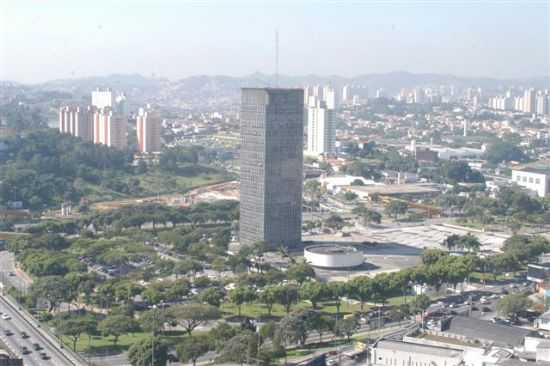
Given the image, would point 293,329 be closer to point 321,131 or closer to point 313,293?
point 313,293

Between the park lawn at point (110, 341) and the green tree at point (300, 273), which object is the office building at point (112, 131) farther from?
the park lawn at point (110, 341)

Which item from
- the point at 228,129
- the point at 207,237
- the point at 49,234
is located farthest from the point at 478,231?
the point at 228,129

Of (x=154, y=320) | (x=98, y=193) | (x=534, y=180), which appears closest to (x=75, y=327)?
(x=154, y=320)

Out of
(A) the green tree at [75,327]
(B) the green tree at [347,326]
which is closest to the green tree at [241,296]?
(B) the green tree at [347,326]

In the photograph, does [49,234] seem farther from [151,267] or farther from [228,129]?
[228,129]

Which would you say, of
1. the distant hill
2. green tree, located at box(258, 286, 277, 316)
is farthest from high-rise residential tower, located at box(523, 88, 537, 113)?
green tree, located at box(258, 286, 277, 316)

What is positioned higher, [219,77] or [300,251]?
[219,77]
